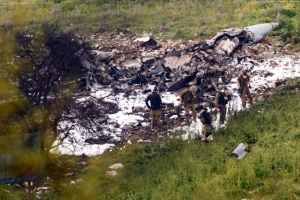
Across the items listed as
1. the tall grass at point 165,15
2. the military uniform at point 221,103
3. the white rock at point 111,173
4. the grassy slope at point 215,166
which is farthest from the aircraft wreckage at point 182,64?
the white rock at point 111,173

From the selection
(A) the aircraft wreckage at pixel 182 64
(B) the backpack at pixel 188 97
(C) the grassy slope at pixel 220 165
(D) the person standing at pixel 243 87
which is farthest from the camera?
(A) the aircraft wreckage at pixel 182 64

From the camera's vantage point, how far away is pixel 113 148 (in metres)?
11.7

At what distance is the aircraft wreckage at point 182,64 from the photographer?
15.5 m

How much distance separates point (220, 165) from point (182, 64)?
7771 millimetres

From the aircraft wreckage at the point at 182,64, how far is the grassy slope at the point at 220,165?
10.7 feet

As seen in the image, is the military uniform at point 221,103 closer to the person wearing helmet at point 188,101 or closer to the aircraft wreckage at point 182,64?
the person wearing helmet at point 188,101

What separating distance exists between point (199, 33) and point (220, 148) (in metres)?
11.9

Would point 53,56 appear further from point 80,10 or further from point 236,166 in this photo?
point 80,10

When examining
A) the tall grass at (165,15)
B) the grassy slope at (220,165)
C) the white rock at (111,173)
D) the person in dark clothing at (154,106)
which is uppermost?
the tall grass at (165,15)

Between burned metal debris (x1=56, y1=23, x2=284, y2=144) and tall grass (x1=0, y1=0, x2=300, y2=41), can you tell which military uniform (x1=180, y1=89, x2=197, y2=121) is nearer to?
Result: burned metal debris (x1=56, y1=23, x2=284, y2=144)

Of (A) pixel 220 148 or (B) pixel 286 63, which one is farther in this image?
(B) pixel 286 63

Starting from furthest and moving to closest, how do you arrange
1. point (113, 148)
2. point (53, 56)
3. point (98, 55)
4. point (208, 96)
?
point (98, 55) → point (208, 96) → point (113, 148) → point (53, 56)

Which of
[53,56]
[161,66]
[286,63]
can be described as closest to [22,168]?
[53,56]

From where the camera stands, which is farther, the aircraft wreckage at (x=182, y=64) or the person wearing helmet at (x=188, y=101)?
the aircraft wreckage at (x=182, y=64)
